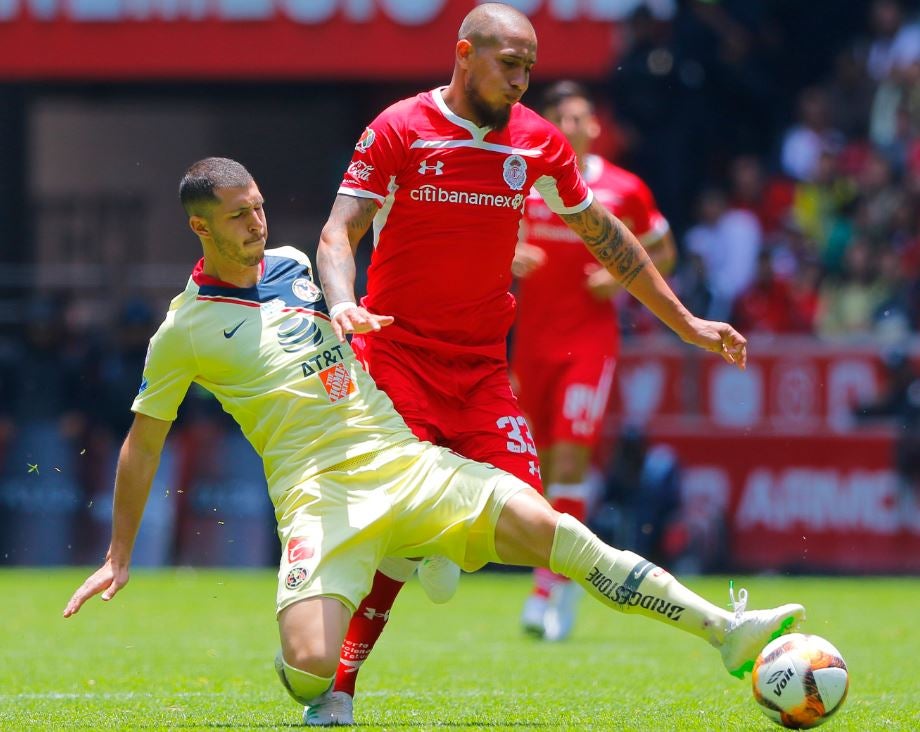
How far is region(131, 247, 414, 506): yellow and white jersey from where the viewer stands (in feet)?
19.5

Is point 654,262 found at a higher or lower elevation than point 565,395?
higher

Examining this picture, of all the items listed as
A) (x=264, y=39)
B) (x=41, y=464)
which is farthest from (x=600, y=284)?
(x=264, y=39)

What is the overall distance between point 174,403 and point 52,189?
1381cm

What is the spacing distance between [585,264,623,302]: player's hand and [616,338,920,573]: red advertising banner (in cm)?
445

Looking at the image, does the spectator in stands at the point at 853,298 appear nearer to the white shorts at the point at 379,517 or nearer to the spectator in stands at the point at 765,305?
the spectator in stands at the point at 765,305

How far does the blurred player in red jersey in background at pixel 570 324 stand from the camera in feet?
31.4

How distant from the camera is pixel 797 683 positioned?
214 inches

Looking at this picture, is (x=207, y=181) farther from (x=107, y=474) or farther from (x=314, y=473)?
(x=107, y=474)

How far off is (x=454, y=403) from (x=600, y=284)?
3.45 meters

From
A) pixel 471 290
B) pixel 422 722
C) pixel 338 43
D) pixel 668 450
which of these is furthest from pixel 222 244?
pixel 338 43

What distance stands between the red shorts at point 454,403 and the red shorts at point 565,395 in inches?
125

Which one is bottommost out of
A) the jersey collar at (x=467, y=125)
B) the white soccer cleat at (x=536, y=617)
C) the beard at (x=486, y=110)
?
the white soccer cleat at (x=536, y=617)

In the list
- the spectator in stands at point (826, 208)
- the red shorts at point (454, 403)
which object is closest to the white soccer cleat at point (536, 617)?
the red shorts at point (454, 403)

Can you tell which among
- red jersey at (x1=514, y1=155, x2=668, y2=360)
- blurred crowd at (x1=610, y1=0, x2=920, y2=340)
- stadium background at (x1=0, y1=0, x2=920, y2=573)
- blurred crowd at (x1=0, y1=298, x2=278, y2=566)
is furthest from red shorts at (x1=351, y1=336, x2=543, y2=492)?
blurred crowd at (x1=610, y1=0, x2=920, y2=340)
